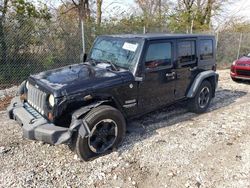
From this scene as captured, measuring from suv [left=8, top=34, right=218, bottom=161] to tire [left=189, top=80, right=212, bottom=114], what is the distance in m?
0.25

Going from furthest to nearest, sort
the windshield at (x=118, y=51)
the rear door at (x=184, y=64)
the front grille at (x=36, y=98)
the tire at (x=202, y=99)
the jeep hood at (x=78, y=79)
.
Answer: the tire at (x=202, y=99) < the rear door at (x=184, y=64) < the windshield at (x=118, y=51) < the front grille at (x=36, y=98) < the jeep hood at (x=78, y=79)

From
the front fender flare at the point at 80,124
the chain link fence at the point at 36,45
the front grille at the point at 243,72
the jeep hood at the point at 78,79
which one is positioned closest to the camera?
the front fender flare at the point at 80,124

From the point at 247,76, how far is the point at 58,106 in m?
7.56

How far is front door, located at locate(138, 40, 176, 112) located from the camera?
4348 mm

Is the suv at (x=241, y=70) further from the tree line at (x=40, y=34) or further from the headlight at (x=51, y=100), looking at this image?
the headlight at (x=51, y=100)

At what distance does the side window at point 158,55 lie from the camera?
434 cm

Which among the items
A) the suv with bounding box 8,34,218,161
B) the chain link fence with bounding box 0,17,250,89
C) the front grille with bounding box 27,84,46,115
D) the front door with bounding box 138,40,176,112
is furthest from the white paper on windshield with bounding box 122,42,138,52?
the chain link fence with bounding box 0,17,250,89

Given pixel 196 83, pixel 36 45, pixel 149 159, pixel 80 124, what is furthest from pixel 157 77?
pixel 36 45

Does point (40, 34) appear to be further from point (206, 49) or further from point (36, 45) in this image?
point (206, 49)

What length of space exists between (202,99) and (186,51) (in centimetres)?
132

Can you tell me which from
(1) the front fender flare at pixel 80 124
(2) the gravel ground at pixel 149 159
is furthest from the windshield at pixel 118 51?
(2) the gravel ground at pixel 149 159

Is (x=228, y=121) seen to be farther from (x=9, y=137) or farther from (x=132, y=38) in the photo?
(x=9, y=137)

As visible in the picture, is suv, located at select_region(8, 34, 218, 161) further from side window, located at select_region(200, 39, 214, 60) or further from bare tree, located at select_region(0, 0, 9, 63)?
bare tree, located at select_region(0, 0, 9, 63)

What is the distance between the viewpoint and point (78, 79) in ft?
12.4
